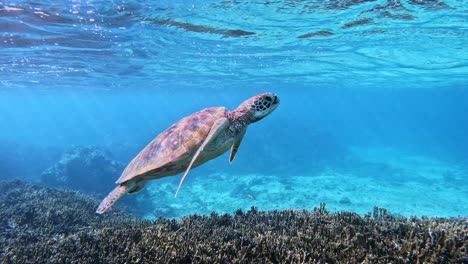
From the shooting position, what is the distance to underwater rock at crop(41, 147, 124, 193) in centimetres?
2288

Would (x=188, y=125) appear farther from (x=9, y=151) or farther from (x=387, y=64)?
(x=9, y=151)

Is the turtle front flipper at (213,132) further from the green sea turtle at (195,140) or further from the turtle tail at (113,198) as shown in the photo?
the turtle tail at (113,198)

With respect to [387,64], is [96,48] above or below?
above

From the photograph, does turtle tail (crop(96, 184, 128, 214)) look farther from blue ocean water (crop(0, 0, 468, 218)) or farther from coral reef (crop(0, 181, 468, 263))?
blue ocean water (crop(0, 0, 468, 218))

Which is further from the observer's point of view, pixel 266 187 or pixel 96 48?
pixel 266 187

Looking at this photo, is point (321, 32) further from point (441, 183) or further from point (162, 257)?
point (441, 183)

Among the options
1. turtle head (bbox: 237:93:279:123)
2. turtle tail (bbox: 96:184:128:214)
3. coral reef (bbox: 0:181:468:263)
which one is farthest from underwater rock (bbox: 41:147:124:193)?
turtle head (bbox: 237:93:279:123)

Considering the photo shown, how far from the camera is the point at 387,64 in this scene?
25516 mm

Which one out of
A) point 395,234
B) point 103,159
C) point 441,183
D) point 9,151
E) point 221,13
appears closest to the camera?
point 395,234

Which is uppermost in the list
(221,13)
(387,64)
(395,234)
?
(221,13)

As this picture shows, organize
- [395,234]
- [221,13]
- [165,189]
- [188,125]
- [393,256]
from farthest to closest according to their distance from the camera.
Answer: [165,189] < [221,13] < [188,125] < [395,234] < [393,256]

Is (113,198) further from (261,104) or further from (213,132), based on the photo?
(261,104)

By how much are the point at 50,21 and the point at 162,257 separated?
14232mm

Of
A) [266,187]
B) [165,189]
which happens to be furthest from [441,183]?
[165,189]
